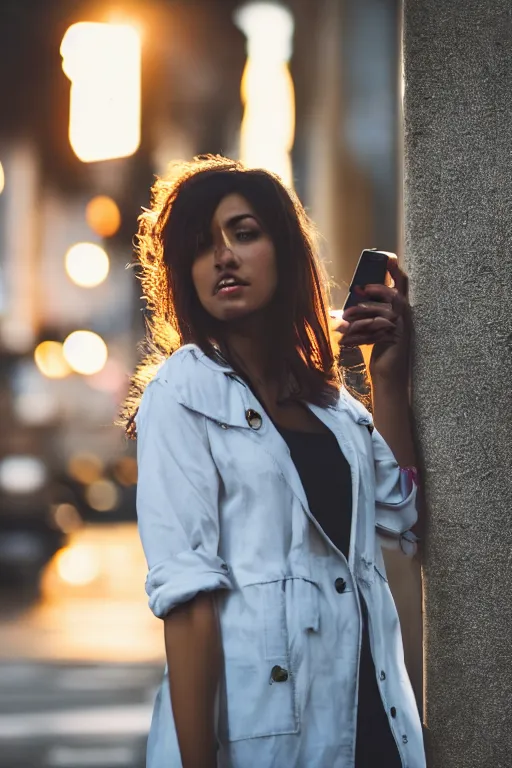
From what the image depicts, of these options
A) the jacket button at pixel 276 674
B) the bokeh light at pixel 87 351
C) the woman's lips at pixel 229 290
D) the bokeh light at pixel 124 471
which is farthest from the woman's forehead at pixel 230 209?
the bokeh light at pixel 87 351

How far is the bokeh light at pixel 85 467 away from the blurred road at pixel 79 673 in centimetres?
→ 883

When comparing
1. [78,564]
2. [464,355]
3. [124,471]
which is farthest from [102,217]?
[464,355]

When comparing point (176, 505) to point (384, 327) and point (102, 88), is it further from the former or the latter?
point (102, 88)

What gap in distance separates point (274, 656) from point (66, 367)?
30.2 meters

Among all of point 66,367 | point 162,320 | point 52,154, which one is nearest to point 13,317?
point 66,367

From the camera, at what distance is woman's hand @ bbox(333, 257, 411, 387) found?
2.87 meters

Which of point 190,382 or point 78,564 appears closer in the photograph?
point 190,382

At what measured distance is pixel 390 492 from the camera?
2727mm

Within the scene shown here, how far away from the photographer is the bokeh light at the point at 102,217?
18.5 metres

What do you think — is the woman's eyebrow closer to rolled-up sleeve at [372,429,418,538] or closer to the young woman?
the young woman

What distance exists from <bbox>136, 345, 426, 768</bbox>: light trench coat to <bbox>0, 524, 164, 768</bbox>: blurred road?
12.6 feet

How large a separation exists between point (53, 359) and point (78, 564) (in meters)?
15.9

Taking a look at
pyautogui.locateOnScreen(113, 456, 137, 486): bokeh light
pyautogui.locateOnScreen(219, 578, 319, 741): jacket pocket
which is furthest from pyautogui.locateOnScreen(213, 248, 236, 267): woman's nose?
pyautogui.locateOnScreen(113, 456, 137, 486): bokeh light

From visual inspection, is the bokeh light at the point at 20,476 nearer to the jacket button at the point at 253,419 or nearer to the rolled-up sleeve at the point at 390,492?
the rolled-up sleeve at the point at 390,492
